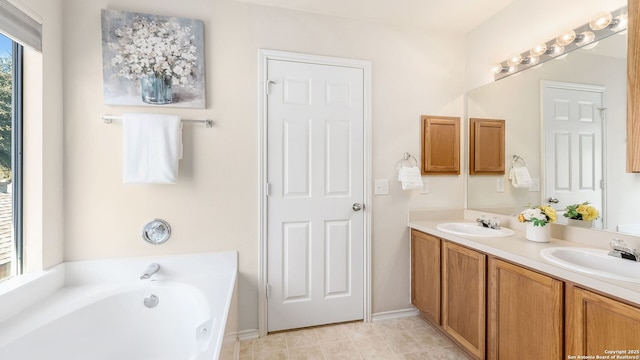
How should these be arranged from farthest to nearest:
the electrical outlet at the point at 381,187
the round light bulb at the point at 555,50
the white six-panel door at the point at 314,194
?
1. the electrical outlet at the point at 381,187
2. the white six-panel door at the point at 314,194
3. the round light bulb at the point at 555,50

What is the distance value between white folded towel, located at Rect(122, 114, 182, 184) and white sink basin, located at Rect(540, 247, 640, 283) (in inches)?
85.9

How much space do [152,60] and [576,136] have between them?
2746 mm

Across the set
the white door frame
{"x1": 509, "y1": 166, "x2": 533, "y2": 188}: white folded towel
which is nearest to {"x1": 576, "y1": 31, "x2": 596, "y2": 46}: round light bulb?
{"x1": 509, "y1": 166, "x2": 533, "y2": 188}: white folded towel

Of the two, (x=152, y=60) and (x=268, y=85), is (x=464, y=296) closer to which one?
(x=268, y=85)

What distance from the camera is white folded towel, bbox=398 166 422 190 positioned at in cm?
222

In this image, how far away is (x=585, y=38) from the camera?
5.32 ft

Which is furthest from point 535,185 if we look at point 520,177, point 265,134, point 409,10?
point 265,134

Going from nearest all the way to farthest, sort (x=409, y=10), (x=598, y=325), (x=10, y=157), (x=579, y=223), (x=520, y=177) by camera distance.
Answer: (x=598, y=325)
(x=10, y=157)
(x=579, y=223)
(x=520, y=177)
(x=409, y=10)

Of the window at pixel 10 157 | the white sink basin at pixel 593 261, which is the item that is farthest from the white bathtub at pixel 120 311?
the white sink basin at pixel 593 261

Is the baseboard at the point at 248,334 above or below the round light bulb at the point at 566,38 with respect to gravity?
below

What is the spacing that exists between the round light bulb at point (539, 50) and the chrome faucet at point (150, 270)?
9.77ft

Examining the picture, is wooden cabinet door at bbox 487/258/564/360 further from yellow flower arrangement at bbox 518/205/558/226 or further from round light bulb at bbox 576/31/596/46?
round light bulb at bbox 576/31/596/46

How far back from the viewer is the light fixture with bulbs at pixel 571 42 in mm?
1484

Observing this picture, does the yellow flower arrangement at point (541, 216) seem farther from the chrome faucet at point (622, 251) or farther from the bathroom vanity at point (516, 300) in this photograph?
the chrome faucet at point (622, 251)
